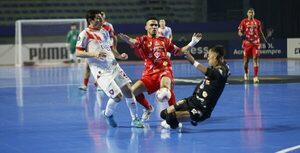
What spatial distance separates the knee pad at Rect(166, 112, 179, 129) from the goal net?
72.1ft

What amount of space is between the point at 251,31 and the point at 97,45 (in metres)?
9.59

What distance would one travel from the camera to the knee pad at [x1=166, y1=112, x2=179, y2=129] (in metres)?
8.80

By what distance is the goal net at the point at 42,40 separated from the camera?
99.6 feet

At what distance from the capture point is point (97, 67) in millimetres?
9656

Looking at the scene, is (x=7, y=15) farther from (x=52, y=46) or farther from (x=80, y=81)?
(x=80, y=81)

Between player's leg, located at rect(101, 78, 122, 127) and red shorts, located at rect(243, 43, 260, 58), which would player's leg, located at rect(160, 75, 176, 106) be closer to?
player's leg, located at rect(101, 78, 122, 127)

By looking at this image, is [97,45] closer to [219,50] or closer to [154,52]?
[154,52]

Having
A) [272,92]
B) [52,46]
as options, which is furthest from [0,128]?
A: [52,46]

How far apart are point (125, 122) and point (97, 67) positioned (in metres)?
1.13

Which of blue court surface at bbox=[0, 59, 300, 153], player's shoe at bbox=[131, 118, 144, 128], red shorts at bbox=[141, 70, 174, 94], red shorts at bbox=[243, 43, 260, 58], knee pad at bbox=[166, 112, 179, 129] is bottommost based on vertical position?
blue court surface at bbox=[0, 59, 300, 153]

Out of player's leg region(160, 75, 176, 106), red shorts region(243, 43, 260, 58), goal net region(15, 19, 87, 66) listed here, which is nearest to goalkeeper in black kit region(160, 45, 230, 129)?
player's leg region(160, 75, 176, 106)

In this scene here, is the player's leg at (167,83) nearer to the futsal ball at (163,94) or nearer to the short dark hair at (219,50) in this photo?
the futsal ball at (163,94)

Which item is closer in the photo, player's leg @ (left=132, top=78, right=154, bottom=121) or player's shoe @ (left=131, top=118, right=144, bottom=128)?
player's shoe @ (left=131, top=118, right=144, bottom=128)

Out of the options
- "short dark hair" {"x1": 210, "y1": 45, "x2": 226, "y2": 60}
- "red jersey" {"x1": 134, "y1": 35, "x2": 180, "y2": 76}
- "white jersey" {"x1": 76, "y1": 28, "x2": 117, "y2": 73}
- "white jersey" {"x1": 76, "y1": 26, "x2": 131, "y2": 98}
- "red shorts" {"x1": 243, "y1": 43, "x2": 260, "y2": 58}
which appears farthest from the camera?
"red shorts" {"x1": 243, "y1": 43, "x2": 260, "y2": 58}
